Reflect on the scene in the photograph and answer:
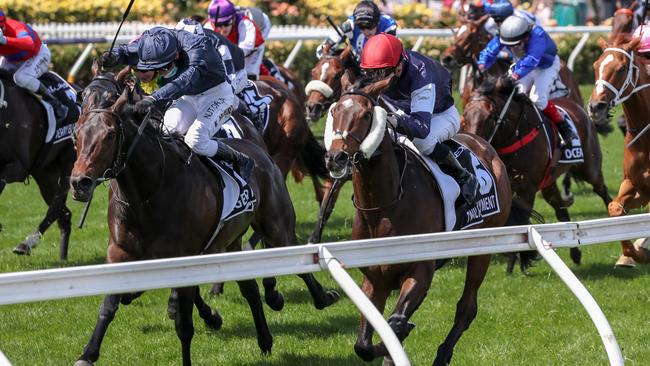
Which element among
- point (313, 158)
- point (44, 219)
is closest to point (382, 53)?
point (313, 158)

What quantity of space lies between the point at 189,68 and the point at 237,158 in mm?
595

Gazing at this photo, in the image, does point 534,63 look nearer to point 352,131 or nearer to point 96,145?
point 352,131

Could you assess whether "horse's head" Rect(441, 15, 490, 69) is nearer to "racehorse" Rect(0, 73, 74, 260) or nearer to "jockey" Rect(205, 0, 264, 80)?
"jockey" Rect(205, 0, 264, 80)

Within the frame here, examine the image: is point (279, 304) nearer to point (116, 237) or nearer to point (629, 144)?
point (116, 237)

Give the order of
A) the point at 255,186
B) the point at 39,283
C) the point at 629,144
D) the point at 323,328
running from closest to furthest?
the point at 39,283 < the point at 255,186 < the point at 323,328 < the point at 629,144

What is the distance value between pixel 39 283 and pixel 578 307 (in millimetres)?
4862

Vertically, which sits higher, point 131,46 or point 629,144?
point 131,46

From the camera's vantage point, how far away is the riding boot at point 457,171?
20.6 feet

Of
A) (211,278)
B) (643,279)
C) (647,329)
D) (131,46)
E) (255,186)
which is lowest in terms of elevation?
(643,279)

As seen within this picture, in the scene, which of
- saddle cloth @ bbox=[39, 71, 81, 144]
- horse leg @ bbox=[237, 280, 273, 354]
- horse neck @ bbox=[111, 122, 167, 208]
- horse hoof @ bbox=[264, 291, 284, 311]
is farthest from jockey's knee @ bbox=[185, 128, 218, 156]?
saddle cloth @ bbox=[39, 71, 81, 144]

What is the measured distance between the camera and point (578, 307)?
780cm

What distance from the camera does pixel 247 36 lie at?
10.5m

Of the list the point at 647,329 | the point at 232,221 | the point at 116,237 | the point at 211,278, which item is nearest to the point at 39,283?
the point at 211,278

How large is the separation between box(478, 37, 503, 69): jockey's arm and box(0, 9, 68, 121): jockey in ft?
12.7
